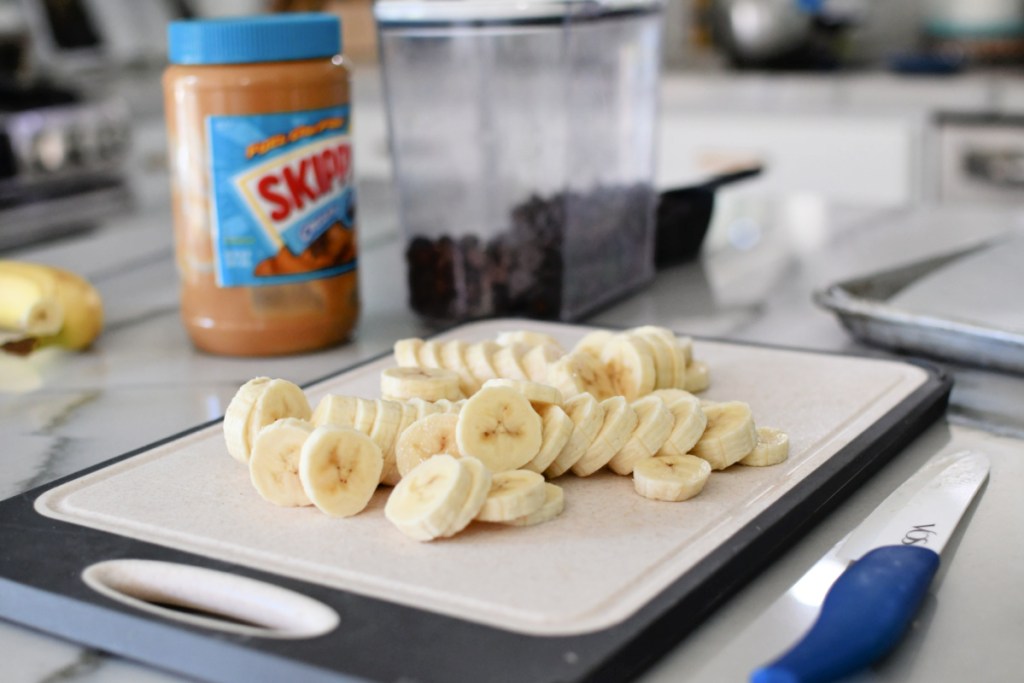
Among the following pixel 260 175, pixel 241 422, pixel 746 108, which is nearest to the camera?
pixel 241 422

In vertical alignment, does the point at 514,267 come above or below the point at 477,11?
below

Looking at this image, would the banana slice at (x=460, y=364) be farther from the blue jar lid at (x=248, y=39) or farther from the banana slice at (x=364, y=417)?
the blue jar lid at (x=248, y=39)

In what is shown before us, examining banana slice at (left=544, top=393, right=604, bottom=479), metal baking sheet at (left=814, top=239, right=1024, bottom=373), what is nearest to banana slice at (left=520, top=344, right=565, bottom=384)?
banana slice at (left=544, top=393, right=604, bottom=479)

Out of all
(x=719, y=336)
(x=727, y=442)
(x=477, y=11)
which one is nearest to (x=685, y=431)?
(x=727, y=442)

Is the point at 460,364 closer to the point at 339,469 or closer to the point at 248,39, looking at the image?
the point at 339,469

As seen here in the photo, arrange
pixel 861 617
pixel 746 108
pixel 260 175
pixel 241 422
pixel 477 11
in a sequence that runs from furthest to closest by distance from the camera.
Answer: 1. pixel 746 108
2. pixel 477 11
3. pixel 260 175
4. pixel 241 422
5. pixel 861 617

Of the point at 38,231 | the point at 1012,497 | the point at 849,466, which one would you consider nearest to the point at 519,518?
the point at 849,466

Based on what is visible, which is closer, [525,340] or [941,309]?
[525,340]

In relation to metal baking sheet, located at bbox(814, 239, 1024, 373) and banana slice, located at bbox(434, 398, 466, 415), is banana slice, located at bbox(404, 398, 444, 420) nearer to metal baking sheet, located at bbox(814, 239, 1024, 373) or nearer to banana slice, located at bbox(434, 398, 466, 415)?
banana slice, located at bbox(434, 398, 466, 415)
